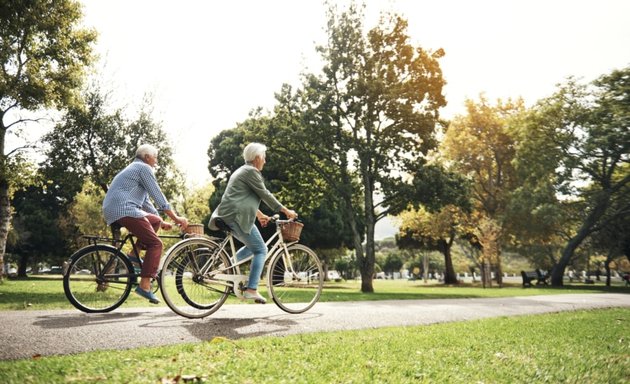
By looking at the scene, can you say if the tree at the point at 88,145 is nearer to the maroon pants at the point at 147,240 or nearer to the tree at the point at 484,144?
the maroon pants at the point at 147,240

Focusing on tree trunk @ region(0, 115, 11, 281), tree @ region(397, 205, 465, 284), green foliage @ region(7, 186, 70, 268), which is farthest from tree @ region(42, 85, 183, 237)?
green foliage @ region(7, 186, 70, 268)

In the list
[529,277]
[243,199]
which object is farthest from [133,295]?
[529,277]

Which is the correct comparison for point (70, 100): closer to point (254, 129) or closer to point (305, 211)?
point (254, 129)

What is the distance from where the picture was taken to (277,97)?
2014 centimetres

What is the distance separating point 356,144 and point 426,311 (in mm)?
12268

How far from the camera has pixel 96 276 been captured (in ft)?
17.8

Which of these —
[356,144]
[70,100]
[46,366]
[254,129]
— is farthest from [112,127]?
[46,366]

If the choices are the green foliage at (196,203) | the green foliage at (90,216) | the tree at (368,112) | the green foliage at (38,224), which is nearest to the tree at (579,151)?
the tree at (368,112)

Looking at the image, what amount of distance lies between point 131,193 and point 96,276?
3.91 ft

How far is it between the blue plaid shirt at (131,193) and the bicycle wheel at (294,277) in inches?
73.1

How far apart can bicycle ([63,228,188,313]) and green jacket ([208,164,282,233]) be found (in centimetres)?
64

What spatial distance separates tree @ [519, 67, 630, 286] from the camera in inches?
1162

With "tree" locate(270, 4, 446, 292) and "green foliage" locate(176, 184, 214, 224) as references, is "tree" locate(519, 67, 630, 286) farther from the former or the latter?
"green foliage" locate(176, 184, 214, 224)

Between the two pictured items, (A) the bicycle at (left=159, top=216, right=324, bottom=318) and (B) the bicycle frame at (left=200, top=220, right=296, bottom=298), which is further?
(B) the bicycle frame at (left=200, top=220, right=296, bottom=298)
